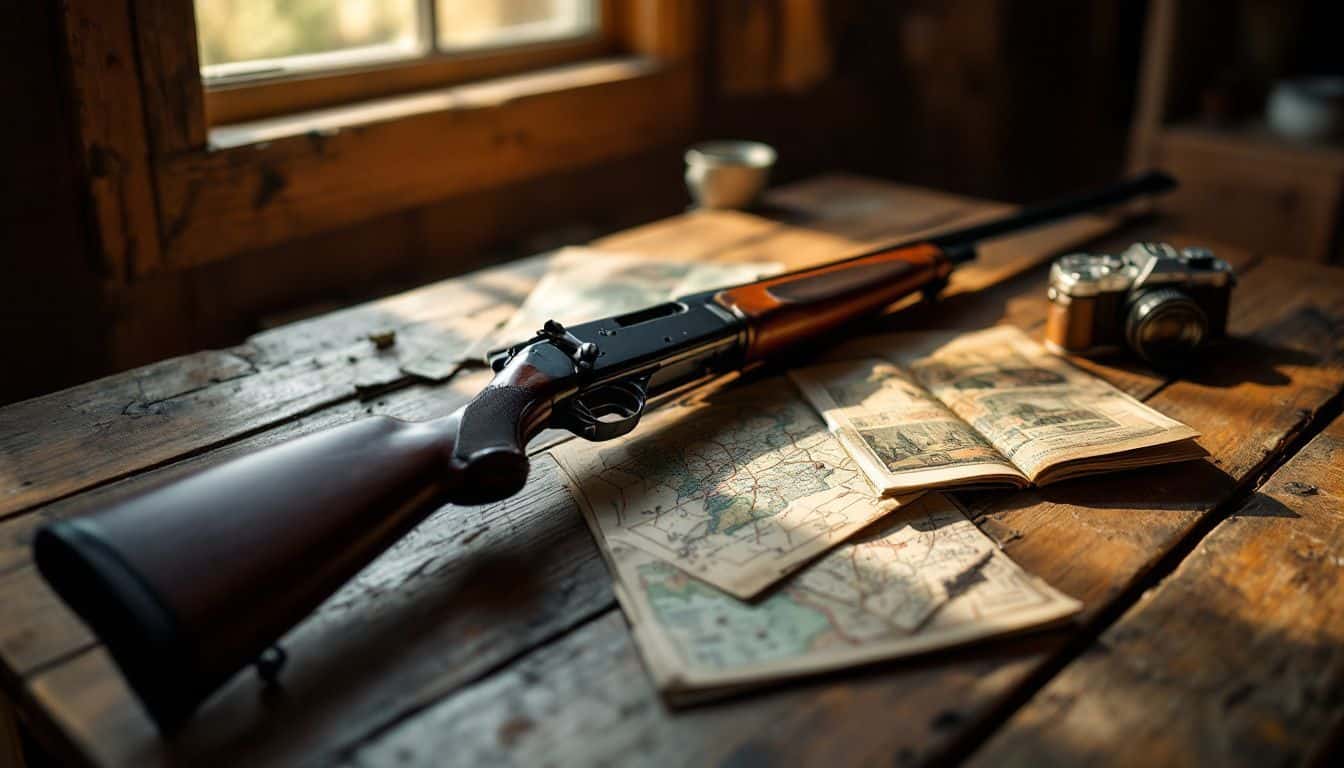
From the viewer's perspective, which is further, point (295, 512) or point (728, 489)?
point (728, 489)

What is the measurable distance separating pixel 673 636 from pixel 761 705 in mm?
82

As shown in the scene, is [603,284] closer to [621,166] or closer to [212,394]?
[212,394]

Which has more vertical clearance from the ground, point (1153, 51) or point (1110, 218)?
point (1153, 51)

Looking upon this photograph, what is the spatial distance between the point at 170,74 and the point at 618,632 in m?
1.04

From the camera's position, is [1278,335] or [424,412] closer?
[424,412]

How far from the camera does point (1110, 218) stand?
5.60 feet

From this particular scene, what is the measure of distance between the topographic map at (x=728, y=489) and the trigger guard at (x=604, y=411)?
0.04 meters

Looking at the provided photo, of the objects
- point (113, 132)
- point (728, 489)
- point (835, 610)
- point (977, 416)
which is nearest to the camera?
point (835, 610)

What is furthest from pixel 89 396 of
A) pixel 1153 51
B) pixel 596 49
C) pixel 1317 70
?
pixel 1317 70

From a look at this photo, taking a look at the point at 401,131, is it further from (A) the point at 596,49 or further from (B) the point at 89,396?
(B) the point at 89,396

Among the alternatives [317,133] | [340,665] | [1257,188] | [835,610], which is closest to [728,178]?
[317,133]

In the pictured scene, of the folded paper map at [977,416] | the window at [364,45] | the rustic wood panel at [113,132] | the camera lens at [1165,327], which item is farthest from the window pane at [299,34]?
the camera lens at [1165,327]

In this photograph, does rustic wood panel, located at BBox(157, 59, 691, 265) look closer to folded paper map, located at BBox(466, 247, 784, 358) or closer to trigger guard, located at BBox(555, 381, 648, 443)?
folded paper map, located at BBox(466, 247, 784, 358)

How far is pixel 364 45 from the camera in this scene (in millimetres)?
1765
